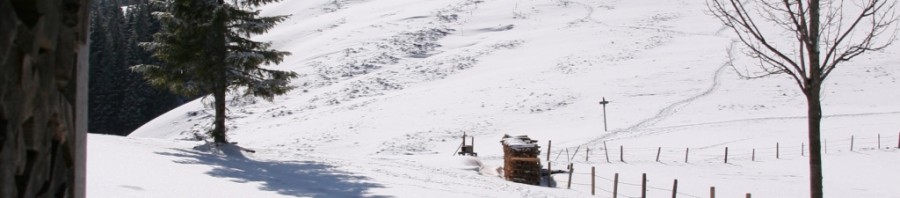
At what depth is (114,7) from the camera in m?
71.4

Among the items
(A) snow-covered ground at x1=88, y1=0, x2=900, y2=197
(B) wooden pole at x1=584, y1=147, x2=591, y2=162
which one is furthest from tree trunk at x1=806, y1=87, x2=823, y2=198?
(B) wooden pole at x1=584, y1=147, x2=591, y2=162

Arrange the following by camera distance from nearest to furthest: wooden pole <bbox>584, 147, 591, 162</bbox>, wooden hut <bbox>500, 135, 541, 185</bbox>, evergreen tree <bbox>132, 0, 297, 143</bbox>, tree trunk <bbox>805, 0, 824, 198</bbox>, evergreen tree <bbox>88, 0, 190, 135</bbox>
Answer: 1. tree trunk <bbox>805, 0, 824, 198</bbox>
2. evergreen tree <bbox>132, 0, 297, 143</bbox>
3. wooden hut <bbox>500, 135, 541, 185</bbox>
4. wooden pole <bbox>584, 147, 591, 162</bbox>
5. evergreen tree <bbox>88, 0, 190, 135</bbox>

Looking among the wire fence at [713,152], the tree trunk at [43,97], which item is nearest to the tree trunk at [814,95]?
the tree trunk at [43,97]

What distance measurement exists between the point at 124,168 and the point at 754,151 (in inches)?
970

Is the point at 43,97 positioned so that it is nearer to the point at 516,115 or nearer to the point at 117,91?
the point at 516,115

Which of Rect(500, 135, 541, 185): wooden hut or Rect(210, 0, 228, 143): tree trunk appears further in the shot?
Rect(500, 135, 541, 185): wooden hut

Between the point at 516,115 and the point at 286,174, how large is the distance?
86.0ft

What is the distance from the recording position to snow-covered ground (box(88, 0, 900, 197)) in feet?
48.8

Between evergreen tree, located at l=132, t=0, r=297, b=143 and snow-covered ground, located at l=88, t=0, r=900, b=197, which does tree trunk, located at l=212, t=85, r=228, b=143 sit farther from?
snow-covered ground, located at l=88, t=0, r=900, b=197

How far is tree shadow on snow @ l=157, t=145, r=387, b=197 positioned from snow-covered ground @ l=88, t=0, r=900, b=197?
0.08 m

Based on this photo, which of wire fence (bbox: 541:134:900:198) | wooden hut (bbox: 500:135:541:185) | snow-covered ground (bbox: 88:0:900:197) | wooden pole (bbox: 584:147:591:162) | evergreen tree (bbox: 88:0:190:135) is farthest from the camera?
evergreen tree (bbox: 88:0:190:135)

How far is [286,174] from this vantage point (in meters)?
14.4

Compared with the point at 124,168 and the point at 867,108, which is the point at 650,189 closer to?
the point at 124,168

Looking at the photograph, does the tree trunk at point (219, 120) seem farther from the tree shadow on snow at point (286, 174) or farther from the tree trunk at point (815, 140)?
the tree trunk at point (815, 140)
